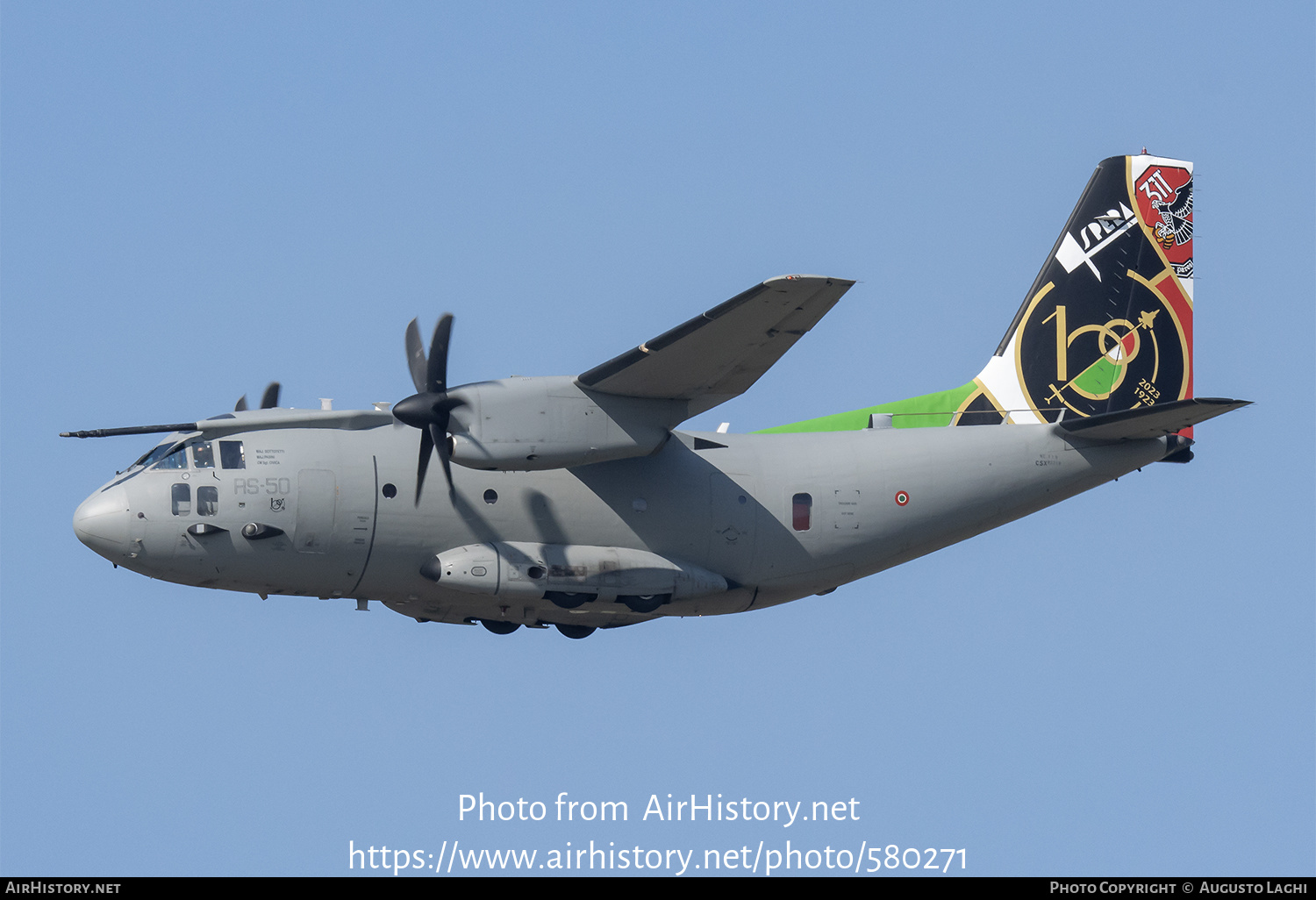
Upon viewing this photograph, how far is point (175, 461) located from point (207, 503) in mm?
763

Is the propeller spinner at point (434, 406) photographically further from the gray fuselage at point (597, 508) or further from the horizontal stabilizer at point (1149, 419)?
the horizontal stabilizer at point (1149, 419)

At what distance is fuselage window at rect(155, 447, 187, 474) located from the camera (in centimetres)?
2128

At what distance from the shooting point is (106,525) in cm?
2094

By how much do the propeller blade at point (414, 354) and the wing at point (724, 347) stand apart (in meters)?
2.84

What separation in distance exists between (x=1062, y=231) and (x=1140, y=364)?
2.46 metres

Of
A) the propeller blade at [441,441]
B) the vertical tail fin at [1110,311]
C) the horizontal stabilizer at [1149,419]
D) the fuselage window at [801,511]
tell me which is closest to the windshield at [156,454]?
the propeller blade at [441,441]

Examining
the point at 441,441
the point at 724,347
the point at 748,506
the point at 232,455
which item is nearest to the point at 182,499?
the point at 232,455

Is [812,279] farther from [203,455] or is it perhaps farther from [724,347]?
[203,455]

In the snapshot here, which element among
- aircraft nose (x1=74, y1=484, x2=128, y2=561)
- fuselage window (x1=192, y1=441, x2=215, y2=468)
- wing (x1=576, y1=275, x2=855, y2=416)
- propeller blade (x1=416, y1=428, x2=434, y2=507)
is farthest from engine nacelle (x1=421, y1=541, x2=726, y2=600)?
aircraft nose (x1=74, y1=484, x2=128, y2=561)

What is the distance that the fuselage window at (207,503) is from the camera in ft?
69.1

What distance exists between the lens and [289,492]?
21.2 m

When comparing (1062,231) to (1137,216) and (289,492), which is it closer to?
(1137,216)

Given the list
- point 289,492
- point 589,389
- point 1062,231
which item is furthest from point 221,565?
point 1062,231
